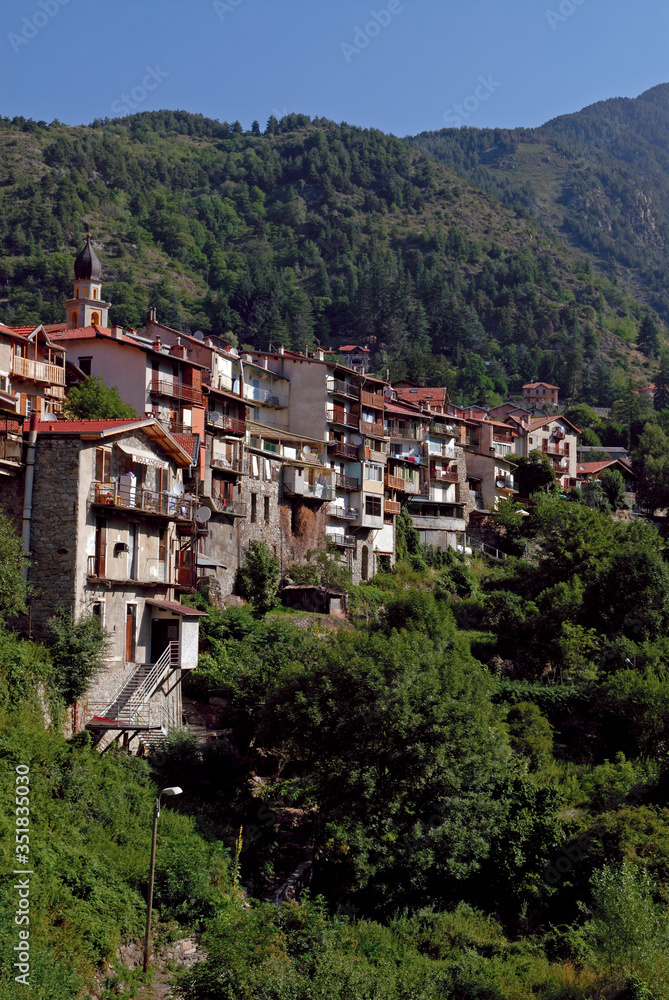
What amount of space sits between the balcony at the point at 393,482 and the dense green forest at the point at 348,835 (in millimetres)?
26268

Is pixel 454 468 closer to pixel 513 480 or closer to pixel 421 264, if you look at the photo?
pixel 513 480

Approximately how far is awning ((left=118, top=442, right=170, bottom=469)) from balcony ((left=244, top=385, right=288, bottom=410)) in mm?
27296

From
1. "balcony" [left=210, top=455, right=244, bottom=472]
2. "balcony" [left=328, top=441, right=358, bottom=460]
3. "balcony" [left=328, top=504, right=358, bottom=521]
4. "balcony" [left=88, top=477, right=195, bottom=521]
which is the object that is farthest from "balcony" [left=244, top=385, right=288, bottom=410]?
"balcony" [left=88, top=477, right=195, bottom=521]

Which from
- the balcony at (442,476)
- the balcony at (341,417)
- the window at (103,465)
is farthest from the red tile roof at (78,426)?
the balcony at (442,476)

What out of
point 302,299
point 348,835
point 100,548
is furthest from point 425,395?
point 302,299

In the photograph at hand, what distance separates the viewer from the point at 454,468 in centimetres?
8169

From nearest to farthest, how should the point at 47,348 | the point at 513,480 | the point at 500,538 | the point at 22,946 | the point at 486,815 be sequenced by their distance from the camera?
1. the point at 22,946
2. the point at 486,815
3. the point at 47,348
4. the point at 500,538
5. the point at 513,480

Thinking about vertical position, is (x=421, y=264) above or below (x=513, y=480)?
above

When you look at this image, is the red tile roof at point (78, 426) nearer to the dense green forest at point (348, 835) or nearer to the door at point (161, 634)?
the dense green forest at point (348, 835)

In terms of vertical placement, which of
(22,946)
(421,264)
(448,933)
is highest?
(421,264)

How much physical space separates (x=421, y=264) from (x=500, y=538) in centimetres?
12606

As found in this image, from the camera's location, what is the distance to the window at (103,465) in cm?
3447

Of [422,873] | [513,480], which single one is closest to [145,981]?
[422,873]

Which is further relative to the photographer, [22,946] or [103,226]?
[103,226]
